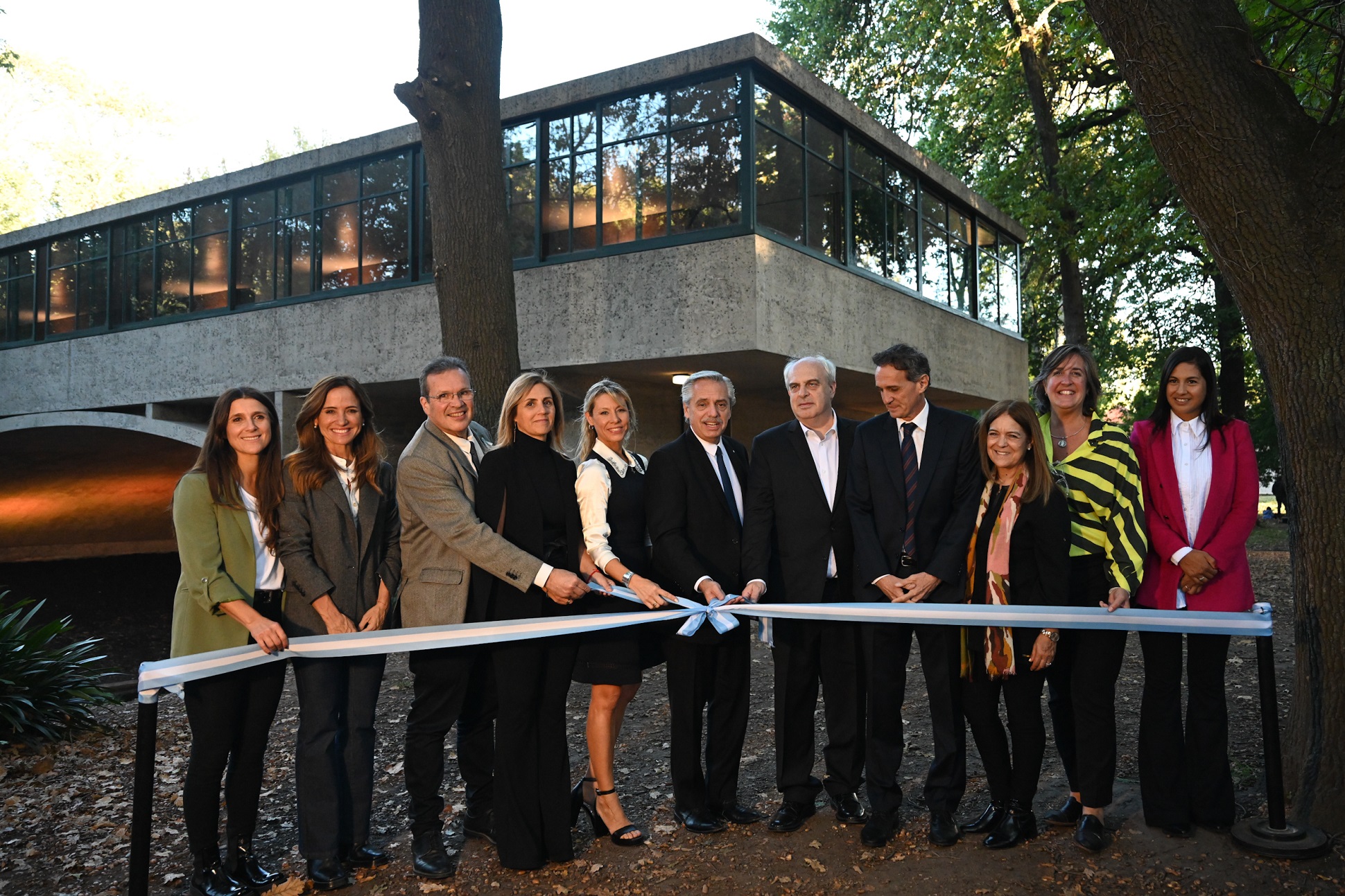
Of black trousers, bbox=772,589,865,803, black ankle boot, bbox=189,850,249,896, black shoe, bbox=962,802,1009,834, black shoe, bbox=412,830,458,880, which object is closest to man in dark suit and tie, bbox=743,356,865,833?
black trousers, bbox=772,589,865,803

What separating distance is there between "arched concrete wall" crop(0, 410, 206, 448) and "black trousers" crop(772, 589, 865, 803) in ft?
50.6

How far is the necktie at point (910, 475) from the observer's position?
4418mm

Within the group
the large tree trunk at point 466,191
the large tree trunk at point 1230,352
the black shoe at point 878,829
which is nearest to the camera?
the black shoe at point 878,829

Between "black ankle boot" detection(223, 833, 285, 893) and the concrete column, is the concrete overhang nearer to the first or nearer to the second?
the concrete column

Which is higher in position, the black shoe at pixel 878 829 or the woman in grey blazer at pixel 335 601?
the woman in grey blazer at pixel 335 601

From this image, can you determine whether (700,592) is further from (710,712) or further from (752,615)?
(710,712)

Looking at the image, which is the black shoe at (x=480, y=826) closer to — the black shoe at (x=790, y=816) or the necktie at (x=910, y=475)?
the black shoe at (x=790, y=816)

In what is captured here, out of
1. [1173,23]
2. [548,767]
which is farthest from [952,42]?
[548,767]

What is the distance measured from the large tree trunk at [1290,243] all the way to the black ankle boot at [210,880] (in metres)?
4.46

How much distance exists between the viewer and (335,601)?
4.24 m

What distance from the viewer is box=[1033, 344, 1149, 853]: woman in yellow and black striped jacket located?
166 inches

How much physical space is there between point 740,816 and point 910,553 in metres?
1.47

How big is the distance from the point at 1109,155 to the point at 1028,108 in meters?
2.87

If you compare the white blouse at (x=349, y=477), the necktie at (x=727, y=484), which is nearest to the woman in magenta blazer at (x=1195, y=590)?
→ the necktie at (x=727, y=484)
